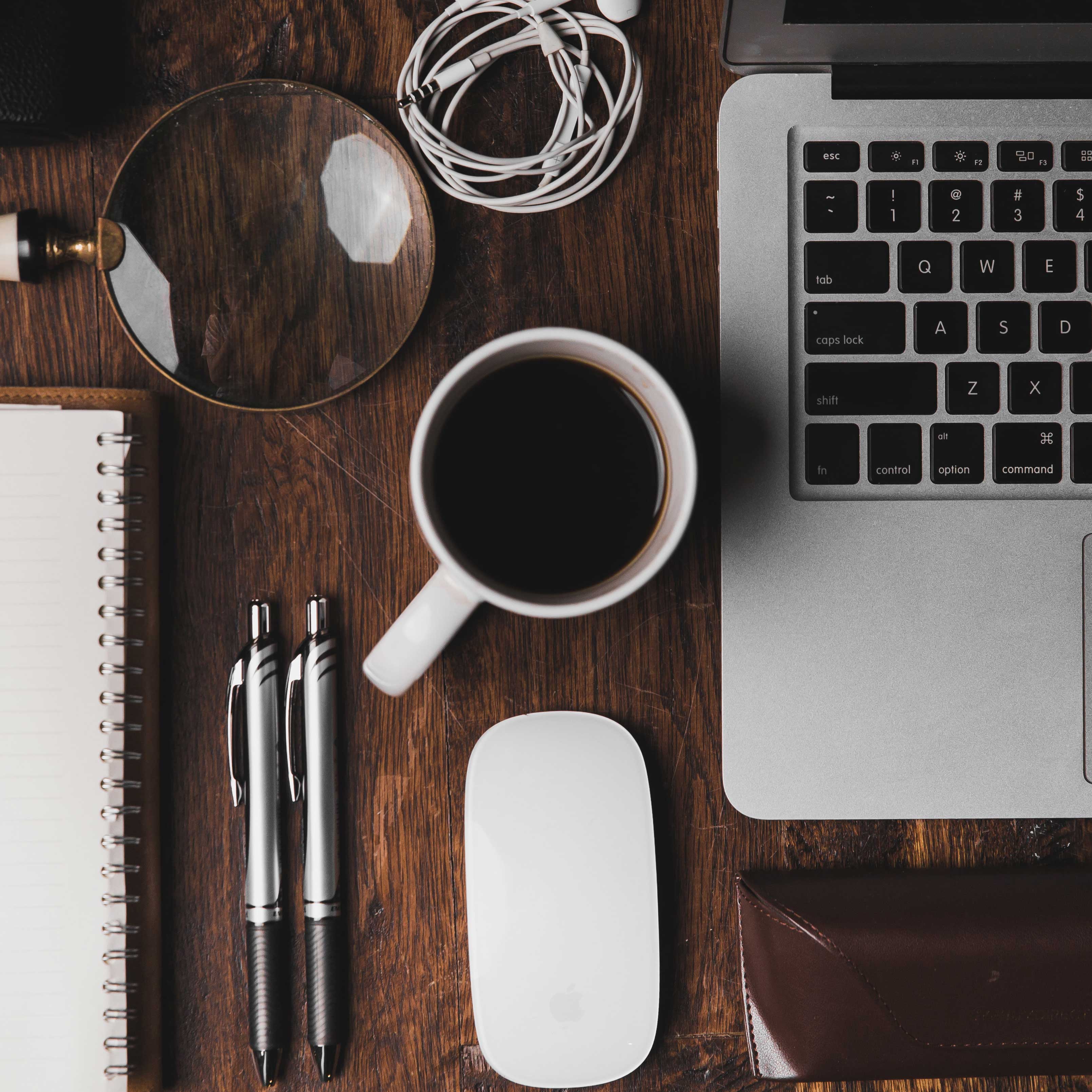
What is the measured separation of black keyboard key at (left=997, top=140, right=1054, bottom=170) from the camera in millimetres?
428

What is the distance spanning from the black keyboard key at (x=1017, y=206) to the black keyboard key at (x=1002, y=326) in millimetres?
38

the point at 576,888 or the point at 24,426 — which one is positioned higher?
the point at 24,426

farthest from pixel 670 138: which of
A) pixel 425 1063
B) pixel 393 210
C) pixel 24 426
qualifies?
pixel 425 1063

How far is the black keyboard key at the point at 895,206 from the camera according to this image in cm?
43

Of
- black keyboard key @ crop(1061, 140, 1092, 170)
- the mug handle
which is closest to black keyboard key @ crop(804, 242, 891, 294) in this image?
black keyboard key @ crop(1061, 140, 1092, 170)

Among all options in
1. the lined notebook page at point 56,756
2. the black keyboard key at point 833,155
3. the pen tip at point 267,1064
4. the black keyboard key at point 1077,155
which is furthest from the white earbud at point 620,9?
the pen tip at point 267,1064

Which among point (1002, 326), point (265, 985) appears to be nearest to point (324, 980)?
point (265, 985)

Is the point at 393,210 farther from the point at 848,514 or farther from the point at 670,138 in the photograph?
the point at 848,514

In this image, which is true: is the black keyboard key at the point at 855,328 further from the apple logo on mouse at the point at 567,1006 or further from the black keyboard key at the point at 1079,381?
the apple logo on mouse at the point at 567,1006

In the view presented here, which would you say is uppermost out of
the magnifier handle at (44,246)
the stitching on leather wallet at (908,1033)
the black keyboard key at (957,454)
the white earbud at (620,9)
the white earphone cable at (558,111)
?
the white earbud at (620,9)

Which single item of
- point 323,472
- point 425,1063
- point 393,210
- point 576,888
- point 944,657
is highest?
point 393,210

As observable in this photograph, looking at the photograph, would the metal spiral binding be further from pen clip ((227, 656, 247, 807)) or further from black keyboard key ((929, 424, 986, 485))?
black keyboard key ((929, 424, 986, 485))

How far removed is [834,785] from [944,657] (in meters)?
0.09

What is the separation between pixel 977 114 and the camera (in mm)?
438
